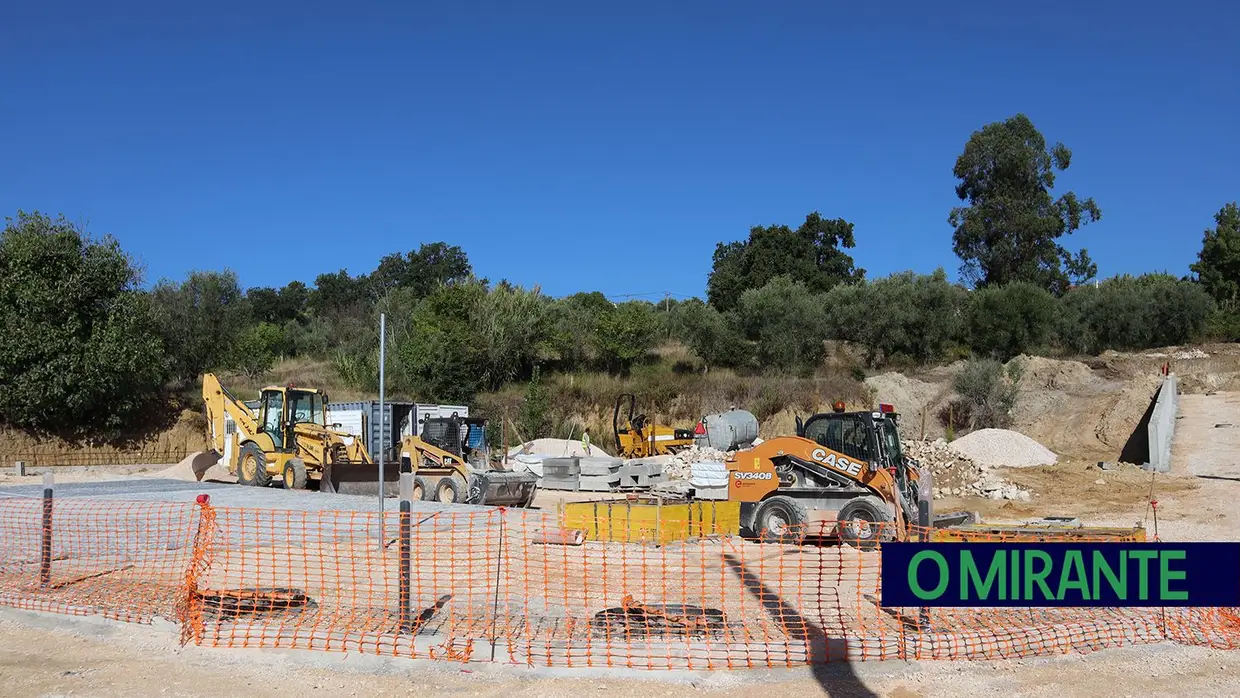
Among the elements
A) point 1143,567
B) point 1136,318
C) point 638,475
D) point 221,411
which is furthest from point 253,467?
point 1136,318

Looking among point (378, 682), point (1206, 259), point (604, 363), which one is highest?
point (1206, 259)

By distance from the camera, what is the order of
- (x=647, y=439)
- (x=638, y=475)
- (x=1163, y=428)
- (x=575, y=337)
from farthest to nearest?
(x=575, y=337), (x=647, y=439), (x=1163, y=428), (x=638, y=475)

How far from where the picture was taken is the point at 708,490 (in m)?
17.4

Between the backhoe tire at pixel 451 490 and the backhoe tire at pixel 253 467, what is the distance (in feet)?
13.0

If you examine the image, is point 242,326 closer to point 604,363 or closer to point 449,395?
point 449,395

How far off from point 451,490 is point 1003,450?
51.9 feet

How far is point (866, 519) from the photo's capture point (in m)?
12.9

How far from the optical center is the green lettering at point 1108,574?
594 cm

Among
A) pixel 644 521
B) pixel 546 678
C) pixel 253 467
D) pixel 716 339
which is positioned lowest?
pixel 546 678

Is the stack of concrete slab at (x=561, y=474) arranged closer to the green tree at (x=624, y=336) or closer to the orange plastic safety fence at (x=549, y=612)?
the orange plastic safety fence at (x=549, y=612)

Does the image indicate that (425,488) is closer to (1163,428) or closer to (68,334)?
(68,334)

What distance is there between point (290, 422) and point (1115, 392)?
28.2m

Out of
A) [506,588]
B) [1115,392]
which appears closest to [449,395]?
[1115,392]

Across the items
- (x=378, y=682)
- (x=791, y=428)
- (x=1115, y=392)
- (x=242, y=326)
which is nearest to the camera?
(x=378, y=682)
